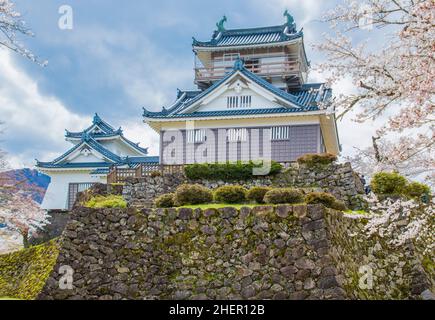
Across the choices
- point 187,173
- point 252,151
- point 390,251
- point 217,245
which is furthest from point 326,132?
point 217,245

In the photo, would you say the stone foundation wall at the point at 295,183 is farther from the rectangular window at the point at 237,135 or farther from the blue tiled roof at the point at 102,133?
the blue tiled roof at the point at 102,133

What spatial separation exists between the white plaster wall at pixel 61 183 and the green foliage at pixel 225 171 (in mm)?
11622

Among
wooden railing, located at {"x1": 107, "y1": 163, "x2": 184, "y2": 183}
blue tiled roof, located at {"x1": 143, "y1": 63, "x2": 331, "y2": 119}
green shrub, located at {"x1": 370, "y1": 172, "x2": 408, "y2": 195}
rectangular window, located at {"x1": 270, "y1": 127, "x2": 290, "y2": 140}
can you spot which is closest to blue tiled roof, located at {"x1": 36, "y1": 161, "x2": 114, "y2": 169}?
blue tiled roof, located at {"x1": 143, "y1": 63, "x2": 331, "y2": 119}

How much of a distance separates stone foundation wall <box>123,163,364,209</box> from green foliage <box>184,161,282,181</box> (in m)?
0.19

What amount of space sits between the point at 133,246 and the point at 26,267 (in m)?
6.97

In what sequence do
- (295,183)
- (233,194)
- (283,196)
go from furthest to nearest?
(295,183) < (233,194) < (283,196)

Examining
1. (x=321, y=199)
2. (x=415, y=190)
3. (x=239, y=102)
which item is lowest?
(x=321, y=199)

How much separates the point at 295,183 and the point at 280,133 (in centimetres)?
517

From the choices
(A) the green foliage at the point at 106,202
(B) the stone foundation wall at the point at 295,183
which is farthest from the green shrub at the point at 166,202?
(B) the stone foundation wall at the point at 295,183

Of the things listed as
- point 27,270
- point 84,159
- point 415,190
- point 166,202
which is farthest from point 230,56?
point 27,270

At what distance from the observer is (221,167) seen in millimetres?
22188

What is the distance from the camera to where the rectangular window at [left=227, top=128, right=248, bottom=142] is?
87.6ft

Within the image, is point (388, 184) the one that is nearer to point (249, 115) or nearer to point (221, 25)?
point (249, 115)

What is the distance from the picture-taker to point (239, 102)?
27.5m
